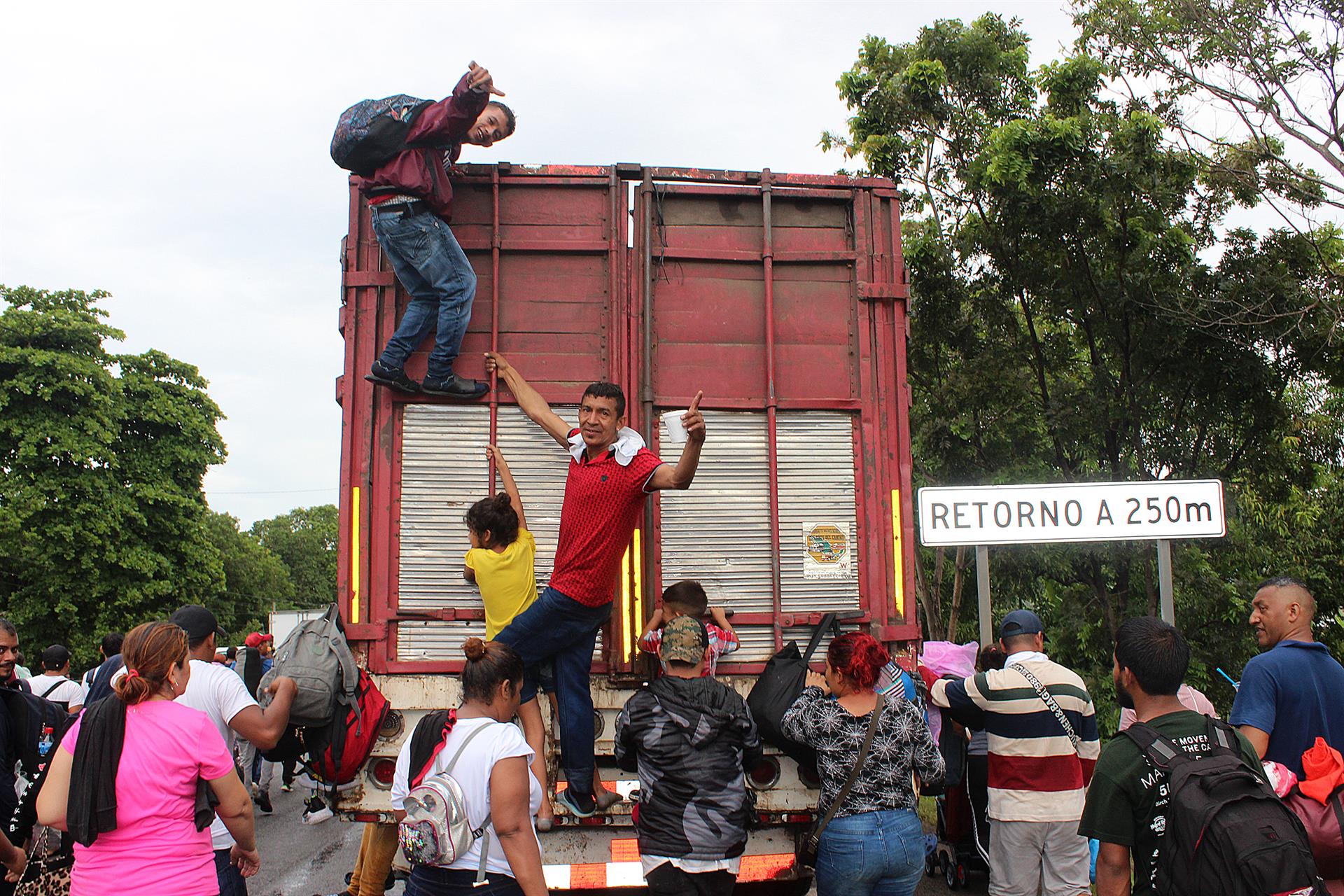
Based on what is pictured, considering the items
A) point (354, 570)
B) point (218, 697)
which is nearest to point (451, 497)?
point (354, 570)

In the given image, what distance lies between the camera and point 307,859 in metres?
7.88

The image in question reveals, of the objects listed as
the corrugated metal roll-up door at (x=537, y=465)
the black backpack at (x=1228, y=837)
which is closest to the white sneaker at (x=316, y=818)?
the corrugated metal roll-up door at (x=537, y=465)

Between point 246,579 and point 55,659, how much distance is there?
37.2 metres

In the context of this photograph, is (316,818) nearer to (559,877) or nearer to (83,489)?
(559,877)

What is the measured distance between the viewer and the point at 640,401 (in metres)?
5.16

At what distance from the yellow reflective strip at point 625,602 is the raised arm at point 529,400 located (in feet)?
2.02

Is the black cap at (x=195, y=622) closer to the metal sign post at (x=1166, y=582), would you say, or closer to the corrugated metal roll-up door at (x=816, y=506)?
the corrugated metal roll-up door at (x=816, y=506)

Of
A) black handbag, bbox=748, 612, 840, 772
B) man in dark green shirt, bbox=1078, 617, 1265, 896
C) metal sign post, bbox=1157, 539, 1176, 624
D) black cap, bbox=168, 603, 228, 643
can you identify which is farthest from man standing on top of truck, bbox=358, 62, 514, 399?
metal sign post, bbox=1157, 539, 1176, 624

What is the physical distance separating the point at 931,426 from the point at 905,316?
27.7 ft

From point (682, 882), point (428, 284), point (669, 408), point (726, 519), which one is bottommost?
point (682, 882)

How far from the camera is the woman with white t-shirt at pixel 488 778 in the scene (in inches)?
127

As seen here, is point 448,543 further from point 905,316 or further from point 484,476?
point 905,316

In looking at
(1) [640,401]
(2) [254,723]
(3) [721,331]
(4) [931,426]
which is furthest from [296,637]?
(4) [931,426]

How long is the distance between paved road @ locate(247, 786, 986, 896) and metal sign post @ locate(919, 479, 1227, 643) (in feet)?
7.30
